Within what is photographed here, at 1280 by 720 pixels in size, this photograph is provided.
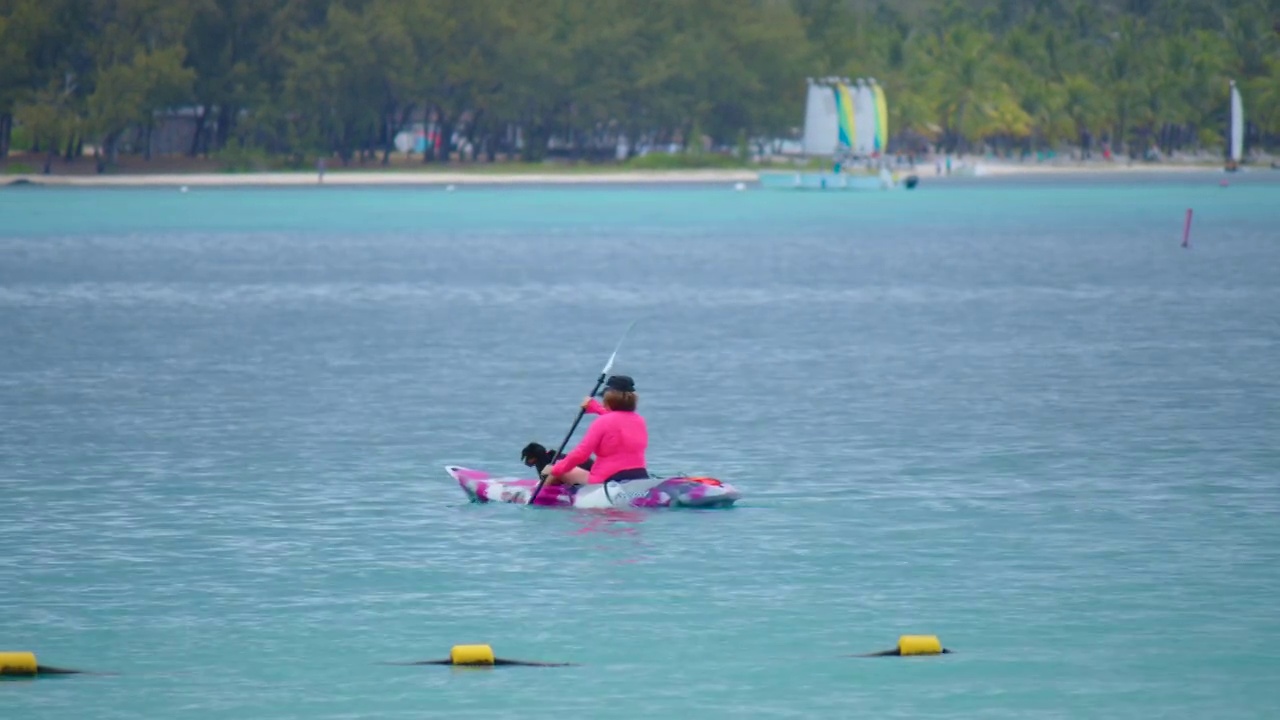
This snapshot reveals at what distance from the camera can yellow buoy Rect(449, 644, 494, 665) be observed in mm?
14203

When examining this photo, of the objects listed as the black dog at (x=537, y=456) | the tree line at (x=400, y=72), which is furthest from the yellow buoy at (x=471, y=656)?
the tree line at (x=400, y=72)

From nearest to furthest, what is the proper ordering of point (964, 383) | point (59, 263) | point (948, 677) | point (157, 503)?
point (948, 677) → point (157, 503) → point (964, 383) → point (59, 263)

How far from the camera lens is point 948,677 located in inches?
545

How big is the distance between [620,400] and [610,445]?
1.70 feet

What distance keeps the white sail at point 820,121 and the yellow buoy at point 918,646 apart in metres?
123

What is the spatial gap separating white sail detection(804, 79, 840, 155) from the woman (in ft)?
385

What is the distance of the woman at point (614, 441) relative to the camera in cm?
1945

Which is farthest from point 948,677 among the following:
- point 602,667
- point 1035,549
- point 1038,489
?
point 1038,489

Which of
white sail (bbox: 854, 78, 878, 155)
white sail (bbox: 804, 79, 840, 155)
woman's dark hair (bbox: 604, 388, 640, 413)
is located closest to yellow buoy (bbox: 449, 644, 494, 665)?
woman's dark hair (bbox: 604, 388, 640, 413)

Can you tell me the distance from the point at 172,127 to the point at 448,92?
22599 mm

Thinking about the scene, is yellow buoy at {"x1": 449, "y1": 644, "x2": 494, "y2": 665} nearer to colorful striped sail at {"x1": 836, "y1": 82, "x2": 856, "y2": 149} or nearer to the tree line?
the tree line

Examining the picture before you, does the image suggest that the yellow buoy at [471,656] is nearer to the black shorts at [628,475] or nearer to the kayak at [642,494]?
the black shorts at [628,475]

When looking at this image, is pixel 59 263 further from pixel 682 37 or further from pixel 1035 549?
pixel 682 37

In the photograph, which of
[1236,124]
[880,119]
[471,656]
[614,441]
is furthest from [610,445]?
[1236,124]
